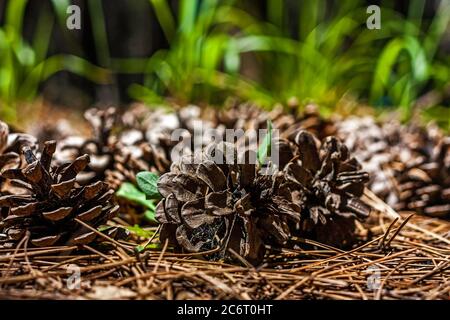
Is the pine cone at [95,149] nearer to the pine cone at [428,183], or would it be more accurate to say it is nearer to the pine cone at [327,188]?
the pine cone at [327,188]

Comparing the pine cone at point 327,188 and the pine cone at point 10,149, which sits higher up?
the pine cone at point 10,149

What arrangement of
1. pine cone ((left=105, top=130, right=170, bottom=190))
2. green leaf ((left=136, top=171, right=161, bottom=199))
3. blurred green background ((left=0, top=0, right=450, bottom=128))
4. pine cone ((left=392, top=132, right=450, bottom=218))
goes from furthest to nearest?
blurred green background ((left=0, top=0, right=450, bottom=128))
pine cone ((left=392, top=132, right=450, bottom=218))
pine cone ((left=105, top=130, right=170, bottom=190))
green leaf ((left=136, top=171, right=161, bottom=199))

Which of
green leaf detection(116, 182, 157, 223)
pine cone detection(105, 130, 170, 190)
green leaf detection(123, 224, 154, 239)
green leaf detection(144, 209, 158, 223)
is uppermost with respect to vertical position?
pine cone detection(105, 130, 170, 190)

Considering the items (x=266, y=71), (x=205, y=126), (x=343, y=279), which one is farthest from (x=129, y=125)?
(x=266, y=71)

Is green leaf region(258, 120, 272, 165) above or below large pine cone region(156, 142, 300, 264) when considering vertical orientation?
above

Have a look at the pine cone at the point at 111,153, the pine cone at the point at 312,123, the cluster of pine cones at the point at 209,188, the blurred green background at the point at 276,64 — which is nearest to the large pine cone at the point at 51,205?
the cluster of pine cones at the point at 209,188

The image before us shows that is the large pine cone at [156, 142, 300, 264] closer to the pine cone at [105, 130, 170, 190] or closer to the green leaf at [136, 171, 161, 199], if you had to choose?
the green leaf at [136, 171, 161, 199]

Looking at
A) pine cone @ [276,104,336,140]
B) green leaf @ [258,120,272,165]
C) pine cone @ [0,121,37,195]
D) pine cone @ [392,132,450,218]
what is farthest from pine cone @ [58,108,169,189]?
pine cone @ [392,132,450,218]
